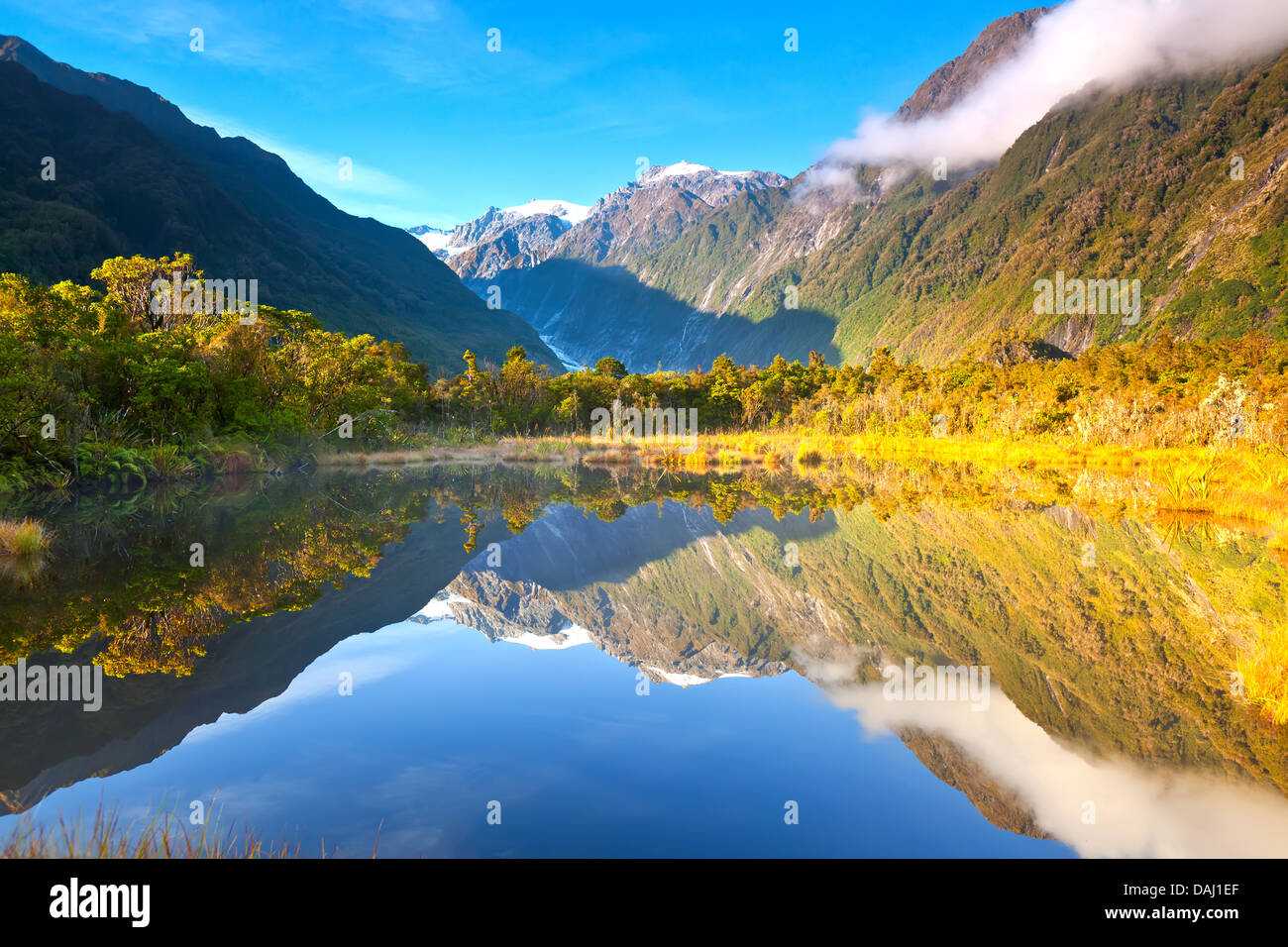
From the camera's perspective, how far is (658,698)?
5086 mm

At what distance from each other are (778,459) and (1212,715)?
3049 centimetres

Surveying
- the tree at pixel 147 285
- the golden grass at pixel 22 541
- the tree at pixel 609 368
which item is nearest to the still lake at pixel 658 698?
the golden grass at pixel 22 541

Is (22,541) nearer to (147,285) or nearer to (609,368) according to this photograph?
(147,285)

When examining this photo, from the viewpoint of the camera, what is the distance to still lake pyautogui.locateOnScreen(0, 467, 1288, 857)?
3297mm

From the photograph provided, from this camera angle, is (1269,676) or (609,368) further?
(609,368)

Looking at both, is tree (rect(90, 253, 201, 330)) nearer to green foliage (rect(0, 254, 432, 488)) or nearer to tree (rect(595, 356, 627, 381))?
green foliage (rect(0, 254, 432, 488))

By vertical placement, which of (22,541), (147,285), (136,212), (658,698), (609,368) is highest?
(136,212)

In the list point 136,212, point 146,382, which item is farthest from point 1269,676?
Answer: point 136,212

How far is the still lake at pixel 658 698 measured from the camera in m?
3.30

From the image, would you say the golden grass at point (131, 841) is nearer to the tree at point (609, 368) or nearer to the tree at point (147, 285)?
the tree at point (147, 285)

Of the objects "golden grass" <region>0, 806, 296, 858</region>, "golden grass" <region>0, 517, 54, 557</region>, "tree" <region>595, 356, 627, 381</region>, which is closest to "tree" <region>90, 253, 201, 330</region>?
"golden grass" <region>0, 517, 54, 557</region>
